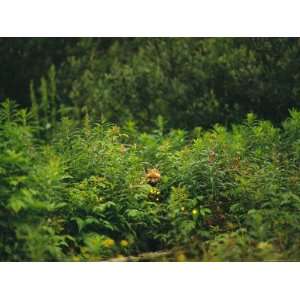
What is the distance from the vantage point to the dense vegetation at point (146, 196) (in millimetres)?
6012

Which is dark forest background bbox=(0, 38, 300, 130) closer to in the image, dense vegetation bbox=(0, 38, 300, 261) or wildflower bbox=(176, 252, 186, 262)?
dense vegetation bbox=(0, 38, 300, 261)

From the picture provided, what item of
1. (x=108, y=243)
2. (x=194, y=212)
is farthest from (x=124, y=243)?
(x=194, y=212)

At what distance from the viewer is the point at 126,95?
9102 millimetres

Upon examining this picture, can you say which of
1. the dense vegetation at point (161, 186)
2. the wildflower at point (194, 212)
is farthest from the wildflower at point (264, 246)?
the wildflower at point (194, 212)

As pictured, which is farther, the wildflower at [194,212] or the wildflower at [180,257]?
the wildflower at [194,212]

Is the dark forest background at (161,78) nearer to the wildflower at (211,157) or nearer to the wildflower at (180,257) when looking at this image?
the wildflower at (211,157)

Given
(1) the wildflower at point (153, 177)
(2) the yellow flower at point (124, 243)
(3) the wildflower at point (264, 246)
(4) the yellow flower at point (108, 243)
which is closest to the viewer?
(3) the wildflower at point (264, 246)

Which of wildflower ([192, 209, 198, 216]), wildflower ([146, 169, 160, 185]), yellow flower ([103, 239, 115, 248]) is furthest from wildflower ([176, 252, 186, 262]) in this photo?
wildflower ([146, 169, 160, 185])

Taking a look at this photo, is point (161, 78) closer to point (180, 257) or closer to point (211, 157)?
point (211, 157)

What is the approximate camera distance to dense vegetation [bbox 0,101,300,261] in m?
6.01

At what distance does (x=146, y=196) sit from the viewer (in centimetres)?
654

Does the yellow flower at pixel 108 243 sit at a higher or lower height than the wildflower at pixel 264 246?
higher
